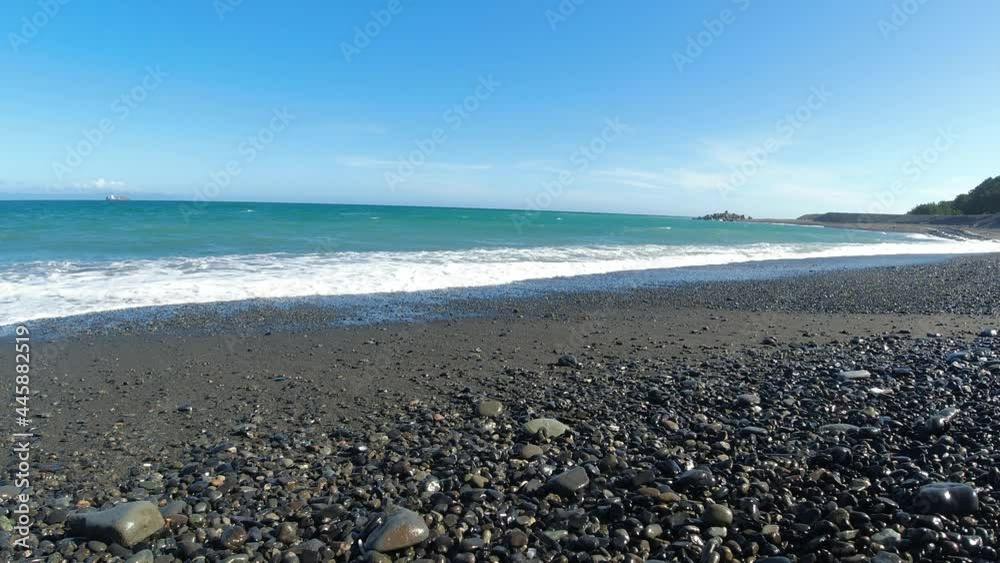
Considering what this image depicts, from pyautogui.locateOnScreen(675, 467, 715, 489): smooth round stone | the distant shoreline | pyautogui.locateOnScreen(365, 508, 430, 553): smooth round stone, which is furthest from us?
the distant shoreline

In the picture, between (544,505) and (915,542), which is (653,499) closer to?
(544,505)

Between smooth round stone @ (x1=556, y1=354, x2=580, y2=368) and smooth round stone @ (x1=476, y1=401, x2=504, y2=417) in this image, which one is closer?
smooth round stone @ (x1=476, y1=401, x2=504, y2=417)

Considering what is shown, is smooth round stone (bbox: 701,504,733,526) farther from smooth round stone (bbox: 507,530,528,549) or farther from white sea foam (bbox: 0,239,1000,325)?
white sea foam (bbox: 0,239,1000,325)

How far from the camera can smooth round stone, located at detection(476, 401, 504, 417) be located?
5123 mm

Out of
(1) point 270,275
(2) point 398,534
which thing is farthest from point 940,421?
(1) point 270,275

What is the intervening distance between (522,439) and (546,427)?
0.27 meters

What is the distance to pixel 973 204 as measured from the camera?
65438 mm

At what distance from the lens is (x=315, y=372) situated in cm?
653

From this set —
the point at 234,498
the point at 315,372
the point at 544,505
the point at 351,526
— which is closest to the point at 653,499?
the point at 544,505

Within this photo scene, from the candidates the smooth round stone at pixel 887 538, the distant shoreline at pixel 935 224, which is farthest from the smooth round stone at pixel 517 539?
the distant shoreline at pixel 935 224

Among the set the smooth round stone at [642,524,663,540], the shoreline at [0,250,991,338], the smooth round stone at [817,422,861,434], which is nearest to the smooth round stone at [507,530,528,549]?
the smooth round stone at [642,524,663,540]

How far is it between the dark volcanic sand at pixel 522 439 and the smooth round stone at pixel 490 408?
9cm

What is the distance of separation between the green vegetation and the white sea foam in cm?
6322

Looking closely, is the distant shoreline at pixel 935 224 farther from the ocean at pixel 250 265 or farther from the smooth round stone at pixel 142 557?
the smooth round stone at pixel 142 557
